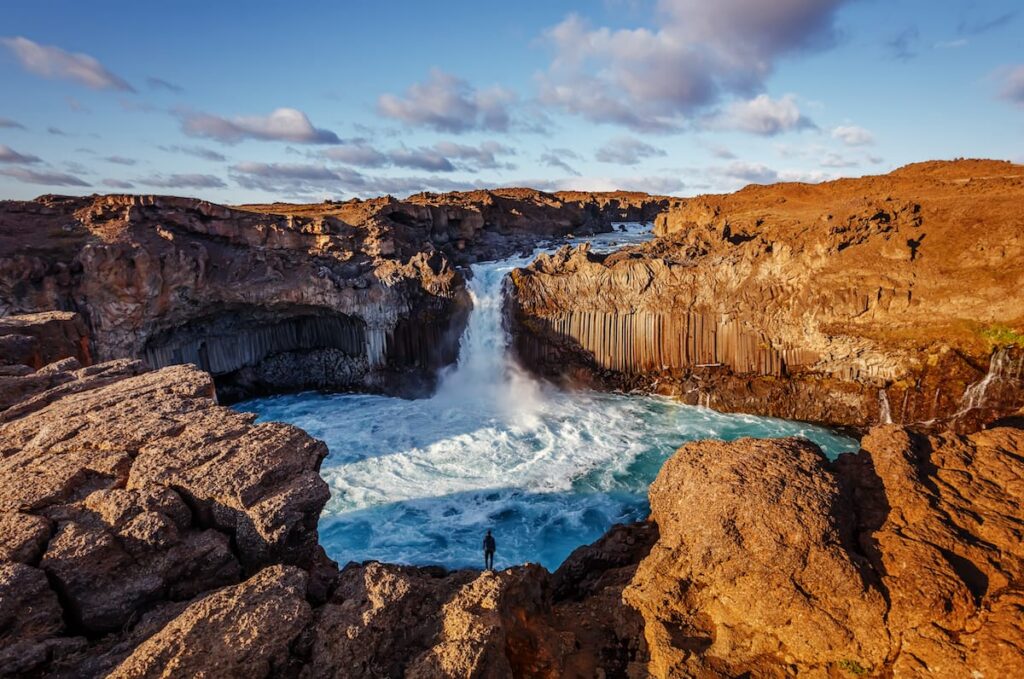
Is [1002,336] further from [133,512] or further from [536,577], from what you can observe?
[133,512]

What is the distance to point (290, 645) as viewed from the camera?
13.0ft

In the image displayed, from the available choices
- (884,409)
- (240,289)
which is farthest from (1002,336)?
(240,289)

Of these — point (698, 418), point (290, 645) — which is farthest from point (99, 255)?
point (698, 418)

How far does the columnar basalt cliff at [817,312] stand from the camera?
15.3 metres

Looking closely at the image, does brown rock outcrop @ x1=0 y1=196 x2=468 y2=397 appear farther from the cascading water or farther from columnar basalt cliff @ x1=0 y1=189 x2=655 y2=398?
the cascading water

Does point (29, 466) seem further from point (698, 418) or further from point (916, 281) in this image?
point (916, 281)

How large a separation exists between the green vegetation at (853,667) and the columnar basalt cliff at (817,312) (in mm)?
15509

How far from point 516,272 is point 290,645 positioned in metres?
19.3

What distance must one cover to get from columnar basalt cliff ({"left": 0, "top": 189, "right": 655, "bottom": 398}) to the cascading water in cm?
133

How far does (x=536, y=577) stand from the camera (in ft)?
17.0

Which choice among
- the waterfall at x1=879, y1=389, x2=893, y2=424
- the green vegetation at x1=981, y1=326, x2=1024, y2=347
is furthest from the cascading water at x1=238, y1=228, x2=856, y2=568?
the green vegetation at x1=981, y1=326, x2=1024, y2=347

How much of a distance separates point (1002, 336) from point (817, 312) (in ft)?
15.6

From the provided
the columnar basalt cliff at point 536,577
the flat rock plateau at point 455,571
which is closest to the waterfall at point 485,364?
the flat rock plateau at point 455,571

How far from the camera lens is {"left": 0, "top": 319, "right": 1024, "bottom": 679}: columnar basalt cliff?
3.95 m
